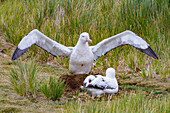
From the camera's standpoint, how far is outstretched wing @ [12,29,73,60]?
219 inches

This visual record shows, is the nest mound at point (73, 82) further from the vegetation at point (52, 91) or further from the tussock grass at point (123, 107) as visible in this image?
the tussock grass at point (123, 107)

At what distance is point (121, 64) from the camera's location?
6930 millimetres

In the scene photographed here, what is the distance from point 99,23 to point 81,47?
2489mm

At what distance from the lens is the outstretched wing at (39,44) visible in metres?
5.56

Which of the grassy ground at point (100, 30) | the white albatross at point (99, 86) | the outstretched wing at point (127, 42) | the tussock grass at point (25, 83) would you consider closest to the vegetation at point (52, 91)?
the tussock grass at point (25, 83)

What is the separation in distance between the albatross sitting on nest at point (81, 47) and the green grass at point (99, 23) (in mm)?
824

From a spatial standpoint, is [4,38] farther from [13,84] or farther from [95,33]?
[13,84]

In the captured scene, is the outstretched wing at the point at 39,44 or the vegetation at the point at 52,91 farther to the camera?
the outstretched wing at the point at 39,44

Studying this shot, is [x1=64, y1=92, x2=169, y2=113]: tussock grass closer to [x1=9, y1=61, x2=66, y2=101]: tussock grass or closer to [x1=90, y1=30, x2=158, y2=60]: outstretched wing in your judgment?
[x1=9, y1=61, x2=66, y2=101]: tussock grass

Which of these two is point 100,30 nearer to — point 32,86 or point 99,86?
point 99,86

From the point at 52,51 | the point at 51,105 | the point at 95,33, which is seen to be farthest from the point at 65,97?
the point at 95,33

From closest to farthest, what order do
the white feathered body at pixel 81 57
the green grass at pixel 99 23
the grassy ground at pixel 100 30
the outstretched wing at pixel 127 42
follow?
the white feathered body at pixel 81 57, the outstretched wing at pixel 127 42, the grassy ground at pixel 100 30, the green grass at pixel 99 23

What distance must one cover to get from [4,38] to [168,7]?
4.25 m

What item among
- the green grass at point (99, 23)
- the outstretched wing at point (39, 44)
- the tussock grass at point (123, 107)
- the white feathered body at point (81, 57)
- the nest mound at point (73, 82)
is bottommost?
the tussock grass at point (123, 107)
